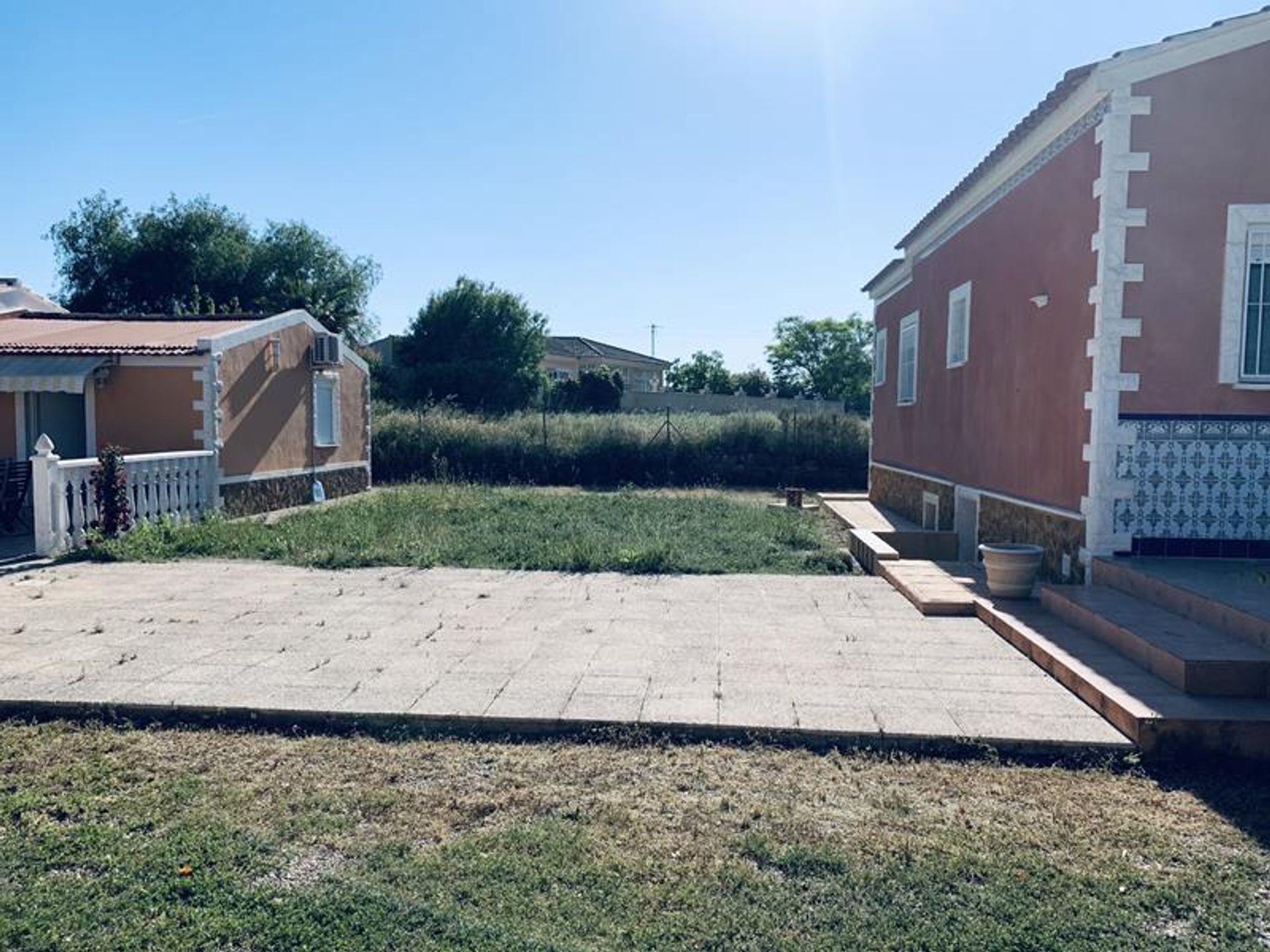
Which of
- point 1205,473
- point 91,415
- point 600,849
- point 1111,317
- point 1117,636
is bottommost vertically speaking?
point 600,849

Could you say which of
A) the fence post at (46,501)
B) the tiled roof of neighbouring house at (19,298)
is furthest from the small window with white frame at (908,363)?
the tiled roof of neighbouring house at (19,298)

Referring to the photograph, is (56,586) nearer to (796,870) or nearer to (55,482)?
(55,482)

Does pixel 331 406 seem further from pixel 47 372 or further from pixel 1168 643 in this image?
pixel 1168 643

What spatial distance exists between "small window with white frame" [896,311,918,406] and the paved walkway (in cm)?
606

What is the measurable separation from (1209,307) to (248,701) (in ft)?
24.8

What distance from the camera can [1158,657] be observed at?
5.00 metres

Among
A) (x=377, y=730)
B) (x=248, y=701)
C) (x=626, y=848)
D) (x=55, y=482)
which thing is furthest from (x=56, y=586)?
(x=626, y=848)

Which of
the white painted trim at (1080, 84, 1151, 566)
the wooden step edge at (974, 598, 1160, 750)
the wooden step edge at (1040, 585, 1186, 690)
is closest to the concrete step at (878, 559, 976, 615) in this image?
the wooden step edge at (974, 598, 1160, 750)

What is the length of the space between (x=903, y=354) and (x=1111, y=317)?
7618mm

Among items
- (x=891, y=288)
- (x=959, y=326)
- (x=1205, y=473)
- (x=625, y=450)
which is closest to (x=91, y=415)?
(x=625, y=450)

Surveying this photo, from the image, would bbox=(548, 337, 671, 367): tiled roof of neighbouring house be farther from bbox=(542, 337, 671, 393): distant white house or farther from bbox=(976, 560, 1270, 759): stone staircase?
bbox=(976, 560, 1270, 759): stone staircase

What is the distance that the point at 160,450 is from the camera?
1284 centimetres

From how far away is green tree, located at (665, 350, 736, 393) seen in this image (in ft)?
150

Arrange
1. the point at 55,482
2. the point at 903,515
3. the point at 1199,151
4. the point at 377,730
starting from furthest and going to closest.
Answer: the point at 903,515 < the point at 55,482 < the point at 1199,151 < the point at 377,730
